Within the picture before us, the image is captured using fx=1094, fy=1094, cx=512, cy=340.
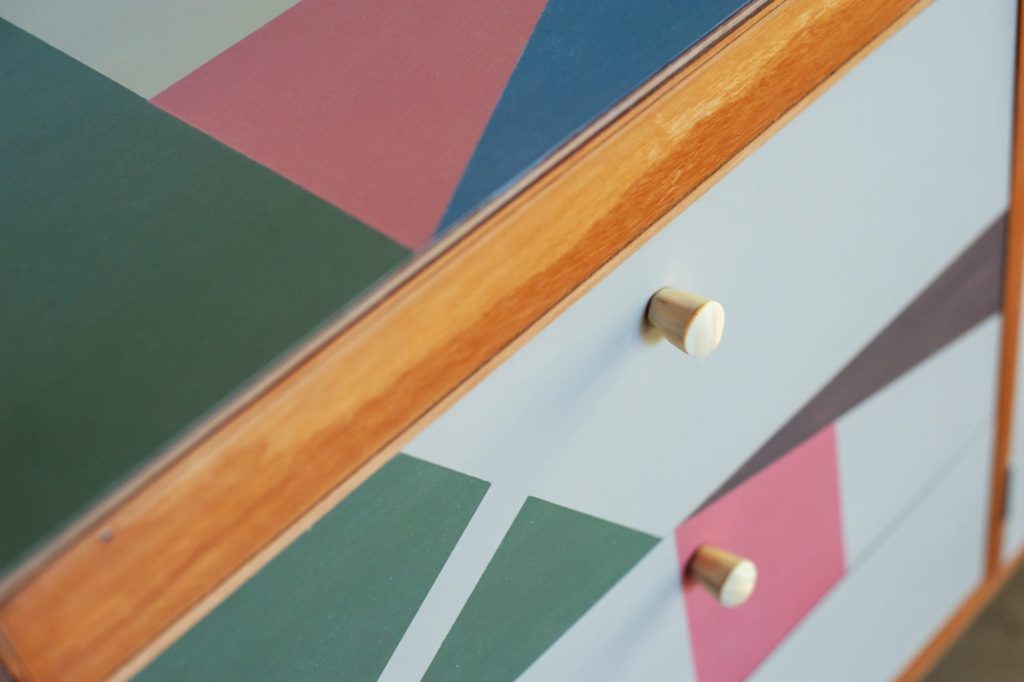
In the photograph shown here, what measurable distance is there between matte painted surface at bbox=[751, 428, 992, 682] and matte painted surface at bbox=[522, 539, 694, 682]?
126 millimetres

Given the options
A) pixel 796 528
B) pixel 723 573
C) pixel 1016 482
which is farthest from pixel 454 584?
pixel 1016 482

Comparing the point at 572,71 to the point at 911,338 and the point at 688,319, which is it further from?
the point at 911,338

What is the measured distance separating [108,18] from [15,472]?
23 cm

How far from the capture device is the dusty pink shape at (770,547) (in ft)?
1.91

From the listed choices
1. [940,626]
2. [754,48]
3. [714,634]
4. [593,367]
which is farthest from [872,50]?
[940,626]

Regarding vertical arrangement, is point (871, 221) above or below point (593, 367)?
above

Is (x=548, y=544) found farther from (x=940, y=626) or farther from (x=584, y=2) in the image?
(x=940, y=626)

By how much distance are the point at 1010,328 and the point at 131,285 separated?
60 cm

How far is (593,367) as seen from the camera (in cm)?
45

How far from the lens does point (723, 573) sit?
1.78ft

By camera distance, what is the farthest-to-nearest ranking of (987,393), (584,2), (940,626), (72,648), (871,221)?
1. (940,626)
2. (987,393)
3. (871,221)
4. (584,2)
5. (72,648)

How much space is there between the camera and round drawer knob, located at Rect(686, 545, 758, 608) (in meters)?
0.54

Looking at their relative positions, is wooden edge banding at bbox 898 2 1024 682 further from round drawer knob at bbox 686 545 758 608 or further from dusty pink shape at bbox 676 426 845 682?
round drawer knob at bbox 686 545 758 608

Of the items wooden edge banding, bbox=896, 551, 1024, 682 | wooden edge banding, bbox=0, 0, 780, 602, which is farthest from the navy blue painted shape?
wooden edge banding, bbox=896, 551, 1024, 682
